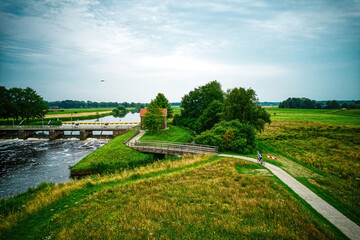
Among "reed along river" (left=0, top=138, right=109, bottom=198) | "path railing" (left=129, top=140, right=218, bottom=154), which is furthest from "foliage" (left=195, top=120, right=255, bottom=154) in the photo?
"reed along river" (left=0, top=138, right=109, bottom=198)

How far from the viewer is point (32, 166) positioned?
23.8 metres

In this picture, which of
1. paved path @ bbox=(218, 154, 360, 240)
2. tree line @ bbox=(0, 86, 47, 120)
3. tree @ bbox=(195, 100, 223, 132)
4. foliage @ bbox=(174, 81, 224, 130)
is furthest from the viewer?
tree line @ bbox=(0, 86, 47, 120)

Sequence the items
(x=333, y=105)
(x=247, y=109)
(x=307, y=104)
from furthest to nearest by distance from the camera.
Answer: (x=307, y=104), (x=333, y=105), (x=247, y=109)

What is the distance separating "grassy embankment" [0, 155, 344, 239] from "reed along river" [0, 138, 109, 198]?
20.4 ft

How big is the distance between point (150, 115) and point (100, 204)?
27.2 metres

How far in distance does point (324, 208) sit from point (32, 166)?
34.6 meters

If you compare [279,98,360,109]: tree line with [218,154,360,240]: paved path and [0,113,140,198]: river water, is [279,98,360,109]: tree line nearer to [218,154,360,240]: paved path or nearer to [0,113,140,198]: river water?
[218,154,360,240]: paved path

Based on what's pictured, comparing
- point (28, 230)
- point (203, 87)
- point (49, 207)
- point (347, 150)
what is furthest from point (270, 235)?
point (203, 87)

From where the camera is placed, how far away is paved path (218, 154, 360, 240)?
25.7 feet

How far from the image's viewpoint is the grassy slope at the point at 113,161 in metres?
20.6

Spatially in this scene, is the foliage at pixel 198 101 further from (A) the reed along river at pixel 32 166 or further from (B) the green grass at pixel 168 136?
(A) the reed along river at pixel 32 166

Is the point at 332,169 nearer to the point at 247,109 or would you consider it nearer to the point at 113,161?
the point at 247,109

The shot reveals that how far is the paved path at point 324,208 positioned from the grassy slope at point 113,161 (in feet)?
57.0

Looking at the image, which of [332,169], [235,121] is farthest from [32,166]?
[332,169]
